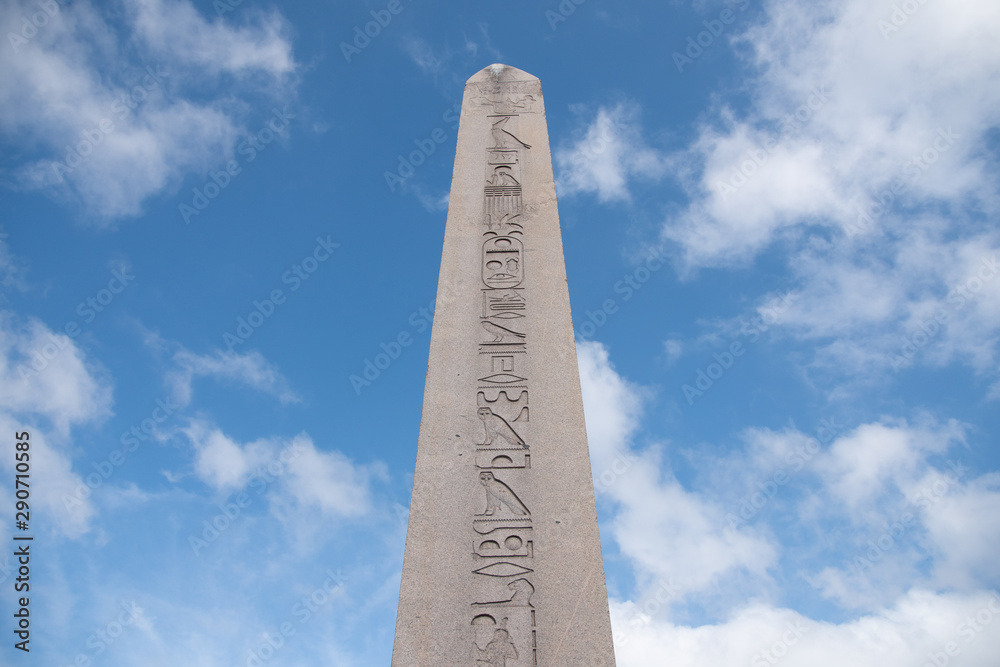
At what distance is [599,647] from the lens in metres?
3.88

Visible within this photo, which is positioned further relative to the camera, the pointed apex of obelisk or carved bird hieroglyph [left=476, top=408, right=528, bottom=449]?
the pointed apex of obelisk

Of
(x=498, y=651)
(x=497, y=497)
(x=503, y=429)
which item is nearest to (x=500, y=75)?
(x=503, y=429)

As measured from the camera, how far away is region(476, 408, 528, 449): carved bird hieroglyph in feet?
14.8

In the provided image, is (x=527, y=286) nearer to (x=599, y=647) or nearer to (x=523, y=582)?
(x=523, y=582)

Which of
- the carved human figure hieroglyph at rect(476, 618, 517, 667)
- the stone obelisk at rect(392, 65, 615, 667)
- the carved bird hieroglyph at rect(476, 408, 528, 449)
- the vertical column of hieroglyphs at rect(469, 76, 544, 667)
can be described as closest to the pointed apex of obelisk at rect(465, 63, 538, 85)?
Answer: the vertical column of hieroglyphs at rect(469, 76, 544, 667)

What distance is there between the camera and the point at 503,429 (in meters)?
4.55

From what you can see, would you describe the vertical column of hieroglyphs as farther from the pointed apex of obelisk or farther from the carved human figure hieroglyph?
the pointed apex of obelisk

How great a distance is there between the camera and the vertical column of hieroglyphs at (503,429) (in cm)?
394

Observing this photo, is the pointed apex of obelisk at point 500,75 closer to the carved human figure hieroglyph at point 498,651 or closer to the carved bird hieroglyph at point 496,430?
the carved bird hieroglyph at point 496,430

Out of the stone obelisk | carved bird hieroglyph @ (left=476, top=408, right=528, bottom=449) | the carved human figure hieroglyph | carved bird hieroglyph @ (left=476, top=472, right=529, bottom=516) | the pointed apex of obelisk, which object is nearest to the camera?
the carved human figure hieroglyph

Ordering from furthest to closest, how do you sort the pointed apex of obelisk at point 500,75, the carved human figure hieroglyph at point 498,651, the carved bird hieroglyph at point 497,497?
the pointed apex of obelisk at point 500,75
the carved bird hieroglyph at point 497,497
the carved human figure hieroglyph at point 498,651

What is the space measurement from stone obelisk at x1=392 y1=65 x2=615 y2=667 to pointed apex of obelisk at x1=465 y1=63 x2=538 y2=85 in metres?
1.03

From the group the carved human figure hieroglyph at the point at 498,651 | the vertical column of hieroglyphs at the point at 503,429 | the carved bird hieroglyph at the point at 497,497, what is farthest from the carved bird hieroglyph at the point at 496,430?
the carved human figure hieroglyph at the point at 498,651

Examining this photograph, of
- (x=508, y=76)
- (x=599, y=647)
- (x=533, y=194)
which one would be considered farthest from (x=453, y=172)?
(x=599, y=647)
